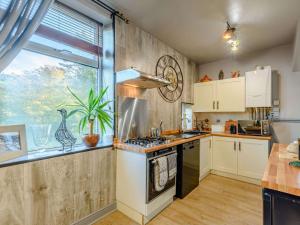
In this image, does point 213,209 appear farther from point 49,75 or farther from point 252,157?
point 49,75

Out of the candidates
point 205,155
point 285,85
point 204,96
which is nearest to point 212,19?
point 204,96

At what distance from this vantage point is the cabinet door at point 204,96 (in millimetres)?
3938

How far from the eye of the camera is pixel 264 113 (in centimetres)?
351

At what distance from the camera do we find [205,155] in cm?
335

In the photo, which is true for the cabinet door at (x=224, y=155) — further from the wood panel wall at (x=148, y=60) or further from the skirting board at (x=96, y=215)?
the skirting board at (x=96, y=215)

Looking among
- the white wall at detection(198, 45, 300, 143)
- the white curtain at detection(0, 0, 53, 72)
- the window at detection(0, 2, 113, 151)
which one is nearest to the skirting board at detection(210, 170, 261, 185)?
the white wall at detection(198, 45, 300, 143)

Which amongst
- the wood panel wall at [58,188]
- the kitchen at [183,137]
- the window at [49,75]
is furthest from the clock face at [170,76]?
the wood panel wall at [58,188]

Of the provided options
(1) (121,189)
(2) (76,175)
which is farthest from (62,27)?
(1) (121,189)

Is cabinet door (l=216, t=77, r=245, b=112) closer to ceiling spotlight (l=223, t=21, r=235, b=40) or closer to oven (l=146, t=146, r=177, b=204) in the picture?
ceiling spotlight (l=223, t=21, r=235, b=40)

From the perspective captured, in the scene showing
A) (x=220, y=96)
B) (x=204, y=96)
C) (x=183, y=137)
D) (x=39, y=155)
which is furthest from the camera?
(x=204, y=96)

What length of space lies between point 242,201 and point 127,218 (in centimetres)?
173

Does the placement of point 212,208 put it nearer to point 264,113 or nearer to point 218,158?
point 218,158

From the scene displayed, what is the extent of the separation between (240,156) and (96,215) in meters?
2.78

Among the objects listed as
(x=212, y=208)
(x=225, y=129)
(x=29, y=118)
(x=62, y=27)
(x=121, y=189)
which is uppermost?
(x=62, y=27)
